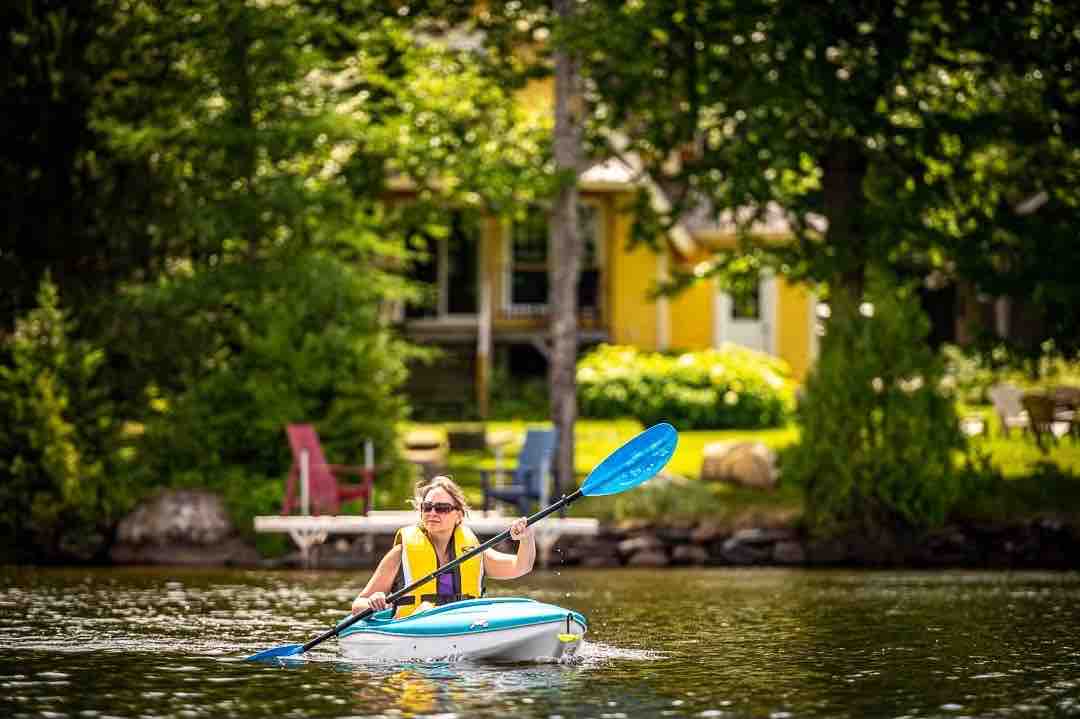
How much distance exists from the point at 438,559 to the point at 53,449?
530 inches

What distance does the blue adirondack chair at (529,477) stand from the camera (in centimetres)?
2891

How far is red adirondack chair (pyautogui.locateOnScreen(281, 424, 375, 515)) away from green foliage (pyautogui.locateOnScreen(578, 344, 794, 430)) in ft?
38.7

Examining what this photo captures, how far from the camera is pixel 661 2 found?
31391 millimetres

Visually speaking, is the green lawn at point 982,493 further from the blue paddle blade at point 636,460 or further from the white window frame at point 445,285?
the blue paddle blade at point 636,460

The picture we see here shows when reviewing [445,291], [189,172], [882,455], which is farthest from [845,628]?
[445,291]

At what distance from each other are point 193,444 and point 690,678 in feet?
53.2

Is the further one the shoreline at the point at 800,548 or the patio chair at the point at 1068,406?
the patio chair at the point at 1068,406

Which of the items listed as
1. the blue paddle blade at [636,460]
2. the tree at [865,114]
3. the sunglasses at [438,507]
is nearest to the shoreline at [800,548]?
the tree at [865,114]

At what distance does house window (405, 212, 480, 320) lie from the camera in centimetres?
4791

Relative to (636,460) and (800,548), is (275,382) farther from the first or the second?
(636,460)

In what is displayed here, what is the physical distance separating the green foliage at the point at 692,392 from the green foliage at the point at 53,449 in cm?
1259

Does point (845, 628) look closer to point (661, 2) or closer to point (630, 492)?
point (630, 492)

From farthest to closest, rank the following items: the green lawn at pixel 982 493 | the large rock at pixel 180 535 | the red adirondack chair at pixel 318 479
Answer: the green lawn at pixel 982 493, the large rock at pixel 180 535, the red adirondack chair at pixel 318 479

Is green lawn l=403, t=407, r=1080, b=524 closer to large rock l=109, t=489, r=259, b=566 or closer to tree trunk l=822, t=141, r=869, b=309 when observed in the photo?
tree trunk l=822, t=141, r=869, b=309
